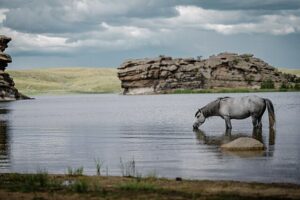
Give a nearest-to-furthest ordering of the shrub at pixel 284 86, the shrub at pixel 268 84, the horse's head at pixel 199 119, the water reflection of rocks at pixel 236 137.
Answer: the water reflection of rocks at pixel 236 137 → the horse's head at pixel 199 119 → the shrub at pixel 284 86 → the shrub at pixel 268 84

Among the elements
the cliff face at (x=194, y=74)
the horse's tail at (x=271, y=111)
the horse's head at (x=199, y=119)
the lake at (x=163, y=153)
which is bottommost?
the lake at (x=163, y=153)

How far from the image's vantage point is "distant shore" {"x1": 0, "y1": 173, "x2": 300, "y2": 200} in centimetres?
1416

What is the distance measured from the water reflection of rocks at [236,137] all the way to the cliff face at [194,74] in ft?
441

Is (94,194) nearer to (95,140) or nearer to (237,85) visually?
(95,140)

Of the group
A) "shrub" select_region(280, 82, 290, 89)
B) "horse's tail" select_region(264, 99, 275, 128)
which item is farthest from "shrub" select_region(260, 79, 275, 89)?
"horse's tail" select_region(264, 99, 275, 128)

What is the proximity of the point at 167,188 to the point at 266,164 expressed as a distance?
6.64 m

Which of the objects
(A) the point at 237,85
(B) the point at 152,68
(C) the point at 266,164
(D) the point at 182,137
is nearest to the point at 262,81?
(A) the point at 237,85

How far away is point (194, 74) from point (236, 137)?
467 ft

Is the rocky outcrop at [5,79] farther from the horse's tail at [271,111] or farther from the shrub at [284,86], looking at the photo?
the horse's tail at [271,111]

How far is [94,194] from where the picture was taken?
47.4 feet

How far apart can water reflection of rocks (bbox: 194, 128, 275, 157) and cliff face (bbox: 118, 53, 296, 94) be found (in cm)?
13438

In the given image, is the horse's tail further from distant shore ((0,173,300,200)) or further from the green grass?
the green grass

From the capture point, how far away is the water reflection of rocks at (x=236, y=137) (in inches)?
956

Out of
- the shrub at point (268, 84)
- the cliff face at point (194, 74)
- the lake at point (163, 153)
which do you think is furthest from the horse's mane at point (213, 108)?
the cliff face at point (194, 74)
